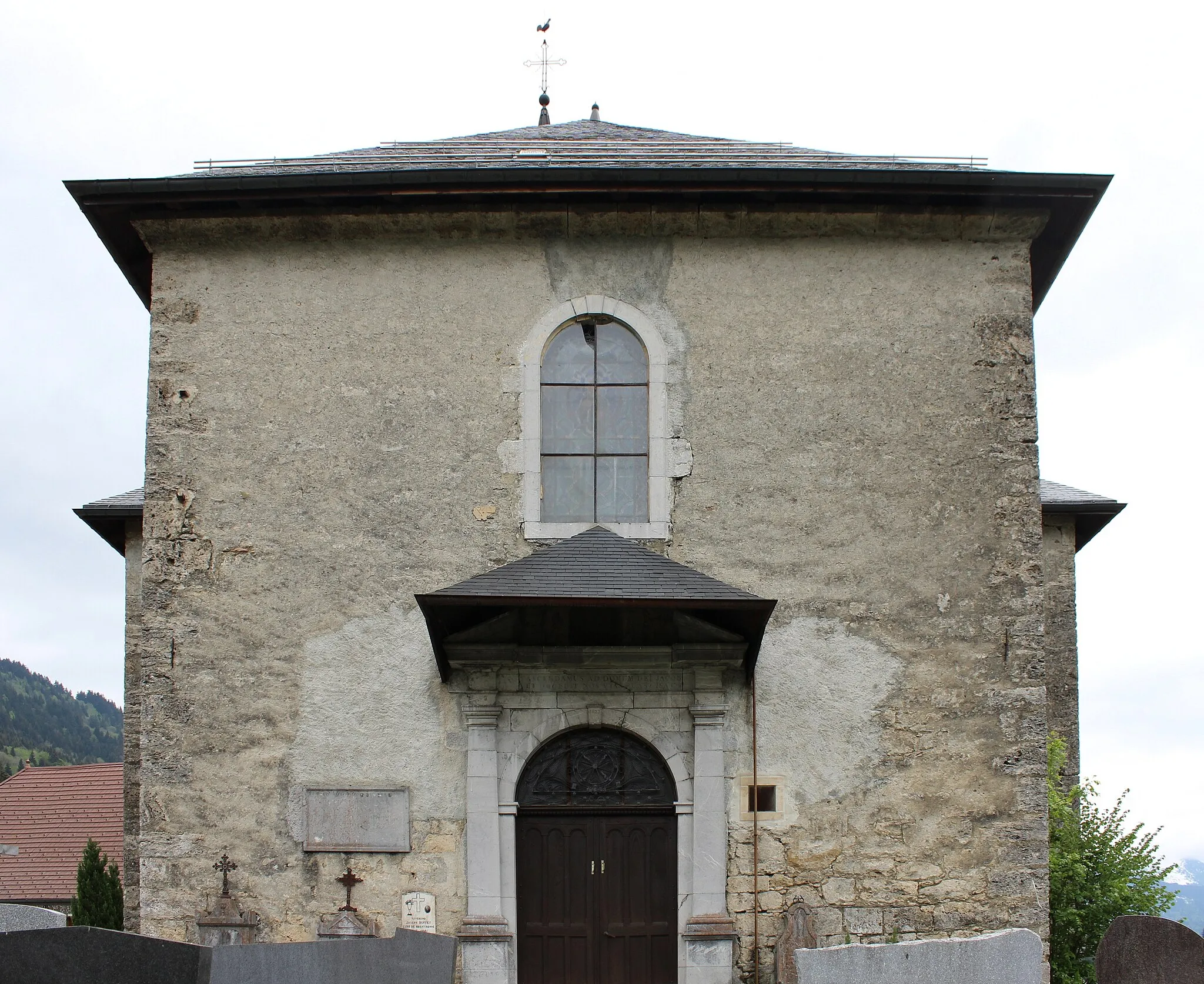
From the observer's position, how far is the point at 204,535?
28.6 ft

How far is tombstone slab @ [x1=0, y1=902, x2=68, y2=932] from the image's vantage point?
7062 millimetres

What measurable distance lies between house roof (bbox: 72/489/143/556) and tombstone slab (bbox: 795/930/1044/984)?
7789 mm

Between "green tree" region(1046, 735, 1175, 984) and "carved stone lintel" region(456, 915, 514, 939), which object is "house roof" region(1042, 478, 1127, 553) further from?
"carved stone lintel" region(456, 915, 514, 939)

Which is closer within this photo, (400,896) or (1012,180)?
(400,896)

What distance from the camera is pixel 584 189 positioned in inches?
346

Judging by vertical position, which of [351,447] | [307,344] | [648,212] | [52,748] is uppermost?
[648,212]

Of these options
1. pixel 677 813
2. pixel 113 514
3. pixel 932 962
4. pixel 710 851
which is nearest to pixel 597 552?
pixel 677 813

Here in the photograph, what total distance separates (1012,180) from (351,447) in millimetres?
5193

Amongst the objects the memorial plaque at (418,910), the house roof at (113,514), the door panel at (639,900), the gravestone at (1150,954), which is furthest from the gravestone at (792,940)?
the house roof at (113,514)

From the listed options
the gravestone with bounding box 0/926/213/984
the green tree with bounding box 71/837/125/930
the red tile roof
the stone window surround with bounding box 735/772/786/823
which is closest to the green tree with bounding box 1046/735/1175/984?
the stone window surround with bounding box 735/772/786/823

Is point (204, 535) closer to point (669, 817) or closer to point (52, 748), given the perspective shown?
point (669, 817)

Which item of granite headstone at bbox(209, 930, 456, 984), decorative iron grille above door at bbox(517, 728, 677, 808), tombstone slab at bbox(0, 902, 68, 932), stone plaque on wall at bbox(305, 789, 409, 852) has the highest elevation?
decorative iron grille above door at bbox(517, 728, 677, 808)

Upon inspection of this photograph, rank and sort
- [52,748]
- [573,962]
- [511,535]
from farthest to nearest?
[52,748] → [511,535] → [573,962]

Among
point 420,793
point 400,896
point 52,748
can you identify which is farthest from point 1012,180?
point 52,748
